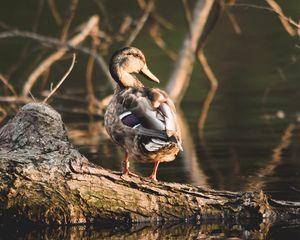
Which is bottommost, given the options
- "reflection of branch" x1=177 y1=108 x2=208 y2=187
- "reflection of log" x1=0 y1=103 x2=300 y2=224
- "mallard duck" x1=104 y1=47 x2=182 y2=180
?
"reflection of log" x1=0 y1=103 x2=300 y2=224

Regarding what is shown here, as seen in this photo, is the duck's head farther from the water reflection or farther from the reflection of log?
the water reflection

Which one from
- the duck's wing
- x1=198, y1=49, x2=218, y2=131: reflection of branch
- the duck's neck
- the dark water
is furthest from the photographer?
x1=198, y1=49, x2=218, y2=131: reflection of branch

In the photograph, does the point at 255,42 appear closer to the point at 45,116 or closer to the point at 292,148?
the point at 292,148

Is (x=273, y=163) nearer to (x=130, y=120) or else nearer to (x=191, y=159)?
(x=191, y=159)

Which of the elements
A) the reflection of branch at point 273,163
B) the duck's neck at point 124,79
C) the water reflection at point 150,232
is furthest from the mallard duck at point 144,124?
the reflection of branch at point 273,163

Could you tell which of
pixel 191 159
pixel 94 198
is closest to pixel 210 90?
pixel 191 159

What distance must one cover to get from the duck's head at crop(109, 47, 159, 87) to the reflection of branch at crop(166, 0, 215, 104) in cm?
563

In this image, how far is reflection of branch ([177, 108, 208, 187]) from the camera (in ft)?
28.0

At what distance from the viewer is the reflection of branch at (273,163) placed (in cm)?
813

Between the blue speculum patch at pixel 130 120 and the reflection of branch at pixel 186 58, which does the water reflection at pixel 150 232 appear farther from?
the reflection of branch at pixel 186 58

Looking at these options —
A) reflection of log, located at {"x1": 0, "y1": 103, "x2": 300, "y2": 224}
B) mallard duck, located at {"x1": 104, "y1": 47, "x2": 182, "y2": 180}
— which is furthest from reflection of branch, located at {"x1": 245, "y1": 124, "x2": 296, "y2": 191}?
mallard duck, located at {"x1": 104, "y1": 47, "x2": 182, "y2": 180}

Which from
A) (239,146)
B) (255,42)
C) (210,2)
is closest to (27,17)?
(255,42)

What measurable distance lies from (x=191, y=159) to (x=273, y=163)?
0.88 metres

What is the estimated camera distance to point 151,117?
22.2ft
